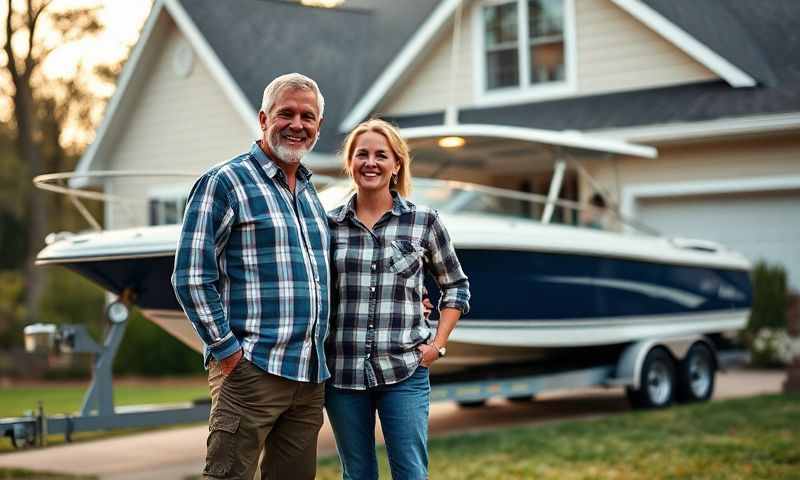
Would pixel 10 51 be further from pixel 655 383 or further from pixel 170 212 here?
pixel 655 383

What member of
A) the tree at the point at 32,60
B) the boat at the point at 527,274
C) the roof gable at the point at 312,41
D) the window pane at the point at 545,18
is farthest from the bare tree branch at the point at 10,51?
the boat at the point at 527,274

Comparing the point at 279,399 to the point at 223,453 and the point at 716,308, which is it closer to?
the point at 223,453

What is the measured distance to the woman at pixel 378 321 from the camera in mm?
4355

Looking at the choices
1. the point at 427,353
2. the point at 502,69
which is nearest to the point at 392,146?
the point at 427,353

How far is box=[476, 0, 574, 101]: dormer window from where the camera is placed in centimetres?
1521

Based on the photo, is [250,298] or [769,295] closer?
[250,298]

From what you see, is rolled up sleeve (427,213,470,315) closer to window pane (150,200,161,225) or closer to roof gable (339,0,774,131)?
window pane (150,200,161,225)

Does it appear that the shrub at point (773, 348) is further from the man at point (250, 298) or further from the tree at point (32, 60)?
the tree at point (32, 60)

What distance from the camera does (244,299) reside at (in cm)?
408

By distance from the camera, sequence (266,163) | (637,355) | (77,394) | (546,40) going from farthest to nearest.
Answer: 1. (77,394)
2. (546,40)
3. (637,355)
4. (266,163)

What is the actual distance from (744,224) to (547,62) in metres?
3.49

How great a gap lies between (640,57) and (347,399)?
11.1 meters

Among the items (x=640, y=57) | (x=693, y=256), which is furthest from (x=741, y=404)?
(x=640, y=57)

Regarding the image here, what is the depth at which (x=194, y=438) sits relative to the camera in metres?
9.87
